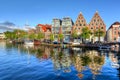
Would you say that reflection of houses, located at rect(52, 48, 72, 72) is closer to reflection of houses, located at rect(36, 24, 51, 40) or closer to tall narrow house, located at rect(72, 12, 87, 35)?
tall narrow house, located at rect(72, 12, 87, 35)

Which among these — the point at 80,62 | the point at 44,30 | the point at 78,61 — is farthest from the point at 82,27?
the point at 80,62

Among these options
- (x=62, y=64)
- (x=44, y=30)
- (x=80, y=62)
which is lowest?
(x=62, y=64)

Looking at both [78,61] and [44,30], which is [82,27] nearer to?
[44,30]

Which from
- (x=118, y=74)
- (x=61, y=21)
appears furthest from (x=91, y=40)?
(x=118, y=74)

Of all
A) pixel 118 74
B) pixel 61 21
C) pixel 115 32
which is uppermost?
pixel 61 21

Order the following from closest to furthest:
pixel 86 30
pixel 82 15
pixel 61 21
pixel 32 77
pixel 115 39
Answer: pixel 32 77 < pixel 86 30 < pixel 115 39 < pixel 82 15 < pixel 61 21

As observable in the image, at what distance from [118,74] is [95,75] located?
484 cm

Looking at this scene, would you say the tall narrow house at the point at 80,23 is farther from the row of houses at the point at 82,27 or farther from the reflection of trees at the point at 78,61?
the reflection of trees at the point at 78,61

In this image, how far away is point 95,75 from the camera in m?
35.9

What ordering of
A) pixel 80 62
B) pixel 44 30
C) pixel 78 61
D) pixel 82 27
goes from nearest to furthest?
pixel 80 62, pixel 78 61, pixel 82 27, pixel 44 30

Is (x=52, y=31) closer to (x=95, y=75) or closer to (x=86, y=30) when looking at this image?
(x=86, y=30)

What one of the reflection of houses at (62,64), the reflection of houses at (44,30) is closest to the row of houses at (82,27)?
the reflection of houses at (44,30)

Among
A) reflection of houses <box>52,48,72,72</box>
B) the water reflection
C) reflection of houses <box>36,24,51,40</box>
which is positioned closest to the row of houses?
reflection of houses <box>36,24,51,40</box>

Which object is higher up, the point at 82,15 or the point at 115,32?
the point at 82,15
